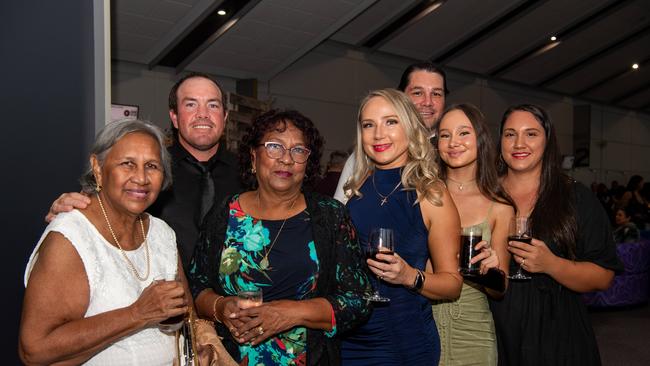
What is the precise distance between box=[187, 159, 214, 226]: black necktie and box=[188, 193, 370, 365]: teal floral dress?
501 mm

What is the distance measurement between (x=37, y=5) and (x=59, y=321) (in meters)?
1.58

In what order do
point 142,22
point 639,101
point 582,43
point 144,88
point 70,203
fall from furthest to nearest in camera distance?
point 639,101
point 582,43
point 144,88
point 142,22
point 70,203

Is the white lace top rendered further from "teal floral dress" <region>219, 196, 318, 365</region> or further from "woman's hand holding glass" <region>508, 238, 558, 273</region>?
"woman's hand holding glass" <region>508, 238, 558, 273</region>

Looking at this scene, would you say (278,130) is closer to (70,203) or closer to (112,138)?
(112,138)

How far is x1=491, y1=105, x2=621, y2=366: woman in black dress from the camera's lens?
255cm

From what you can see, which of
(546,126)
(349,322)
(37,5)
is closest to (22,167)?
(37,5)

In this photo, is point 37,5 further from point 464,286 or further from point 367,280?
point 464,286

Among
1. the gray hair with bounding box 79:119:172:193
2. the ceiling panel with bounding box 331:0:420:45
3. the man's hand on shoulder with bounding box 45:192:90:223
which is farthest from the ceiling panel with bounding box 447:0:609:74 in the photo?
the man's hand on shoulder with bounding box 45:192:90:223

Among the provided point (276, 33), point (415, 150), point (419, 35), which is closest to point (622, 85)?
point (419, 35)

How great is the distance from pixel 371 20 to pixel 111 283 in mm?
10607

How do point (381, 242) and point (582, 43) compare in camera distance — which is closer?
point (381, 242)

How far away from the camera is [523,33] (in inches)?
536

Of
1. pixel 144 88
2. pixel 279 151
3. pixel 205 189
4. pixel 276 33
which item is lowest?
pixel 205 189

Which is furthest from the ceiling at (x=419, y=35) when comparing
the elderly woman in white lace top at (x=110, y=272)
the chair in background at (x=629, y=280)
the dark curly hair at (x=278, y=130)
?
the elderly woman in white lace top at (x=110, y=272)
